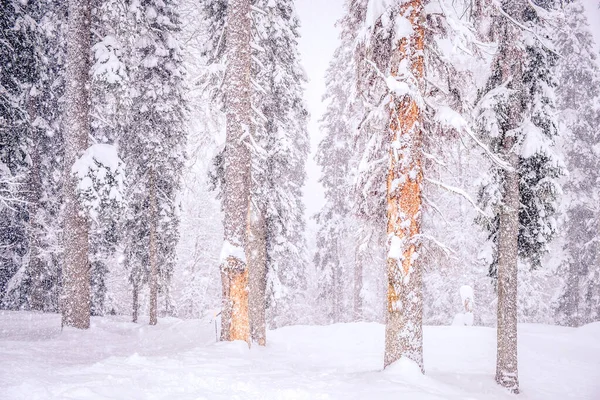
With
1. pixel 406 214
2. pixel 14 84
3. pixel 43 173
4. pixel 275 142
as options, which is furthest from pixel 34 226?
pixel 406 214

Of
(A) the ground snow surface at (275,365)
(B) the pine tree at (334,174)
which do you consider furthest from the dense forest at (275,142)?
(B) the pine tree at (334,174)

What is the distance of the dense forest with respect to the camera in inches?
282

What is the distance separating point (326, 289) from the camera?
93.8ft

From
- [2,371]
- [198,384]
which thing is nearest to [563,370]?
[198,384]

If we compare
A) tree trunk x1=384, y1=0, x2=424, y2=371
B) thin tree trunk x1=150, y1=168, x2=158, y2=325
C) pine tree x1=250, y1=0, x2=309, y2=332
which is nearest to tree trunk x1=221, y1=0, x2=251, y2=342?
pine tree x1=250, y1=0, x2=309, y2=332

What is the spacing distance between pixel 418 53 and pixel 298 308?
3277 centimetres

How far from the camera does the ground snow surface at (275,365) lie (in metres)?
4.82

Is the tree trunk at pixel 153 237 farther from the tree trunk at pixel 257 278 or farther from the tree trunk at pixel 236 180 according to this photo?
the tree trunk at pixel 236 180

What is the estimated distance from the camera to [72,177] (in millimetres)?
10227

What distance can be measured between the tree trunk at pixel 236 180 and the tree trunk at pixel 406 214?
124 inches

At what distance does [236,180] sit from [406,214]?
12.3 ft

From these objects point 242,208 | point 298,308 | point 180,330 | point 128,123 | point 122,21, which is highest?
point 122,21

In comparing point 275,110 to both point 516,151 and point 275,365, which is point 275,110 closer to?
point 516,151

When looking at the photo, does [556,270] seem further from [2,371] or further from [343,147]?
[2,371]
